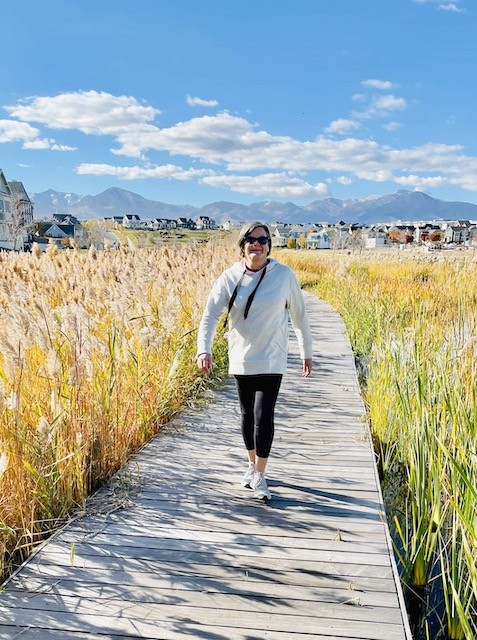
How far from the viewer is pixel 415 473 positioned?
279 cm

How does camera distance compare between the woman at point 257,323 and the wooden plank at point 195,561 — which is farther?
the woman at point 257,323

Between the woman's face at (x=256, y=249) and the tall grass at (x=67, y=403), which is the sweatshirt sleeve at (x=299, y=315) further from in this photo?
the tall grass at (x=67, y=403)

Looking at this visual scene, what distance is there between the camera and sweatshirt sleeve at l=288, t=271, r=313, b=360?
2.98 metres

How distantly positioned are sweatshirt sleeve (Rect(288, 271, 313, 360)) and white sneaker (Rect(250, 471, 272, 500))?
0.75m

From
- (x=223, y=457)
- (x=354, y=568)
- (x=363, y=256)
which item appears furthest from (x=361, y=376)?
(x=363, y=256)

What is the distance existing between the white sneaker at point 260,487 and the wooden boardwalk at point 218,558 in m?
0.05

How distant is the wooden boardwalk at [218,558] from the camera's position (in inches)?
79.1

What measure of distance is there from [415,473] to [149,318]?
302cm

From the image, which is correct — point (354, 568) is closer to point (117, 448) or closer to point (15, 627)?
point (15, 627)

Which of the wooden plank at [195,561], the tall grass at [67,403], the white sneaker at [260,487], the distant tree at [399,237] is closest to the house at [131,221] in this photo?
the distant tree at [399,237]

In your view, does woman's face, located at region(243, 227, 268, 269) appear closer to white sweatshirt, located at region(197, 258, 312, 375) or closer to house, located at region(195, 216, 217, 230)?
white sweatshirt, located at region(197, 258, 312, 375)

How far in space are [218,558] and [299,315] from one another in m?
1.41

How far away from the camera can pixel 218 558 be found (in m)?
2.41

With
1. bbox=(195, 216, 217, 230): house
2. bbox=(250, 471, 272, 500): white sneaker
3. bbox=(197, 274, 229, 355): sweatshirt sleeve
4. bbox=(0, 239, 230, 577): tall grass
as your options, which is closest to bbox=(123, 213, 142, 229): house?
bbox=(195, 216, 217, 230): house
